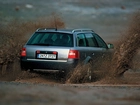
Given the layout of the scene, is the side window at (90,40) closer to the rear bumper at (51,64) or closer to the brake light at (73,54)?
the brake light at (73,54)

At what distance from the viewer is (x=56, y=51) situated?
44.8 feet

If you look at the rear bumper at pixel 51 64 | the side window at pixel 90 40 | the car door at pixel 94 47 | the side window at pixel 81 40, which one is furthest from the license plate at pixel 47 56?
the side window at pixel 90 40

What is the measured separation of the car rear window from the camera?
548 inches

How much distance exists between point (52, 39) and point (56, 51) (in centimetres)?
53

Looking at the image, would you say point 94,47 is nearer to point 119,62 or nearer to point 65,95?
point 119,62

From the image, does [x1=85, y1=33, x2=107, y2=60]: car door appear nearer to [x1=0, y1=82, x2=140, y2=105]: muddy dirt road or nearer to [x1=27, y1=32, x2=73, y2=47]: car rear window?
[x1=27, y1=32, x2=73, y2=47]: car rear window

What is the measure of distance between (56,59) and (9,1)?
69.5 feet

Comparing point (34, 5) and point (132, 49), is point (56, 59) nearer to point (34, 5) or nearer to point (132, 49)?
point (132, 49)

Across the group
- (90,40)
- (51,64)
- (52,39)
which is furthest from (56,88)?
(90,40)

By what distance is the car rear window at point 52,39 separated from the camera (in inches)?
548

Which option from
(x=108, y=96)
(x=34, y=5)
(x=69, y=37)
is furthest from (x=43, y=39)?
(x=34, y=5)

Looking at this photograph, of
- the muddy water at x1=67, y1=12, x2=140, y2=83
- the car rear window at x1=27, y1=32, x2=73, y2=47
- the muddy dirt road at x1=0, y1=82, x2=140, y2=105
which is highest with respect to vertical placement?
the car rear window at x1=27, y1=32, x2=73, y2=47

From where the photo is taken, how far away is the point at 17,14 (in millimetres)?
32656

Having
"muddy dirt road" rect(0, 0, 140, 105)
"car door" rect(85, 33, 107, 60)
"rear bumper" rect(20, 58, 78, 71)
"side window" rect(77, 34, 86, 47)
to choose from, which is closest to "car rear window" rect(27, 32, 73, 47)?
"side window" rect(77, 34, 86, 47)
